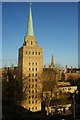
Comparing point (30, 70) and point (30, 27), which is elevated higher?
point (30, 27)

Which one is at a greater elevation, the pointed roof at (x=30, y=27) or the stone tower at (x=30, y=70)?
the pointed roof at (x=30, y=27)

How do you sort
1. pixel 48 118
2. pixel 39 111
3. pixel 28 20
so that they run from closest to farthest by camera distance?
1. pixel 48 118
2. pixel 39 111
3. pixel 28 20

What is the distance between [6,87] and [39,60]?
2.40 meters

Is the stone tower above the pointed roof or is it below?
below

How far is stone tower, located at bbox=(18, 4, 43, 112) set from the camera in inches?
304

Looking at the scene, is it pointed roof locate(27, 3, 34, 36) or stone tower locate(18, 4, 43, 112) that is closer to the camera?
stone tower locate(18, 4, 43, 112)

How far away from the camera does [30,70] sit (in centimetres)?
816

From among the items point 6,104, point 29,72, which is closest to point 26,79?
point 29,72

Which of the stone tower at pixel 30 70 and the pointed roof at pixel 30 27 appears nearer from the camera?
the stone tower at pixel 30 70

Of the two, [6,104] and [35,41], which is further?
[35,41]

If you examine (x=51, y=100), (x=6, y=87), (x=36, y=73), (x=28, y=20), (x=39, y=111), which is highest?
(x=28, y=20)

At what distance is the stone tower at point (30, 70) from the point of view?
25.4ft

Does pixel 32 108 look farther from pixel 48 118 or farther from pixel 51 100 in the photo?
pixel 48 118

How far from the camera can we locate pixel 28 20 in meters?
8.12
